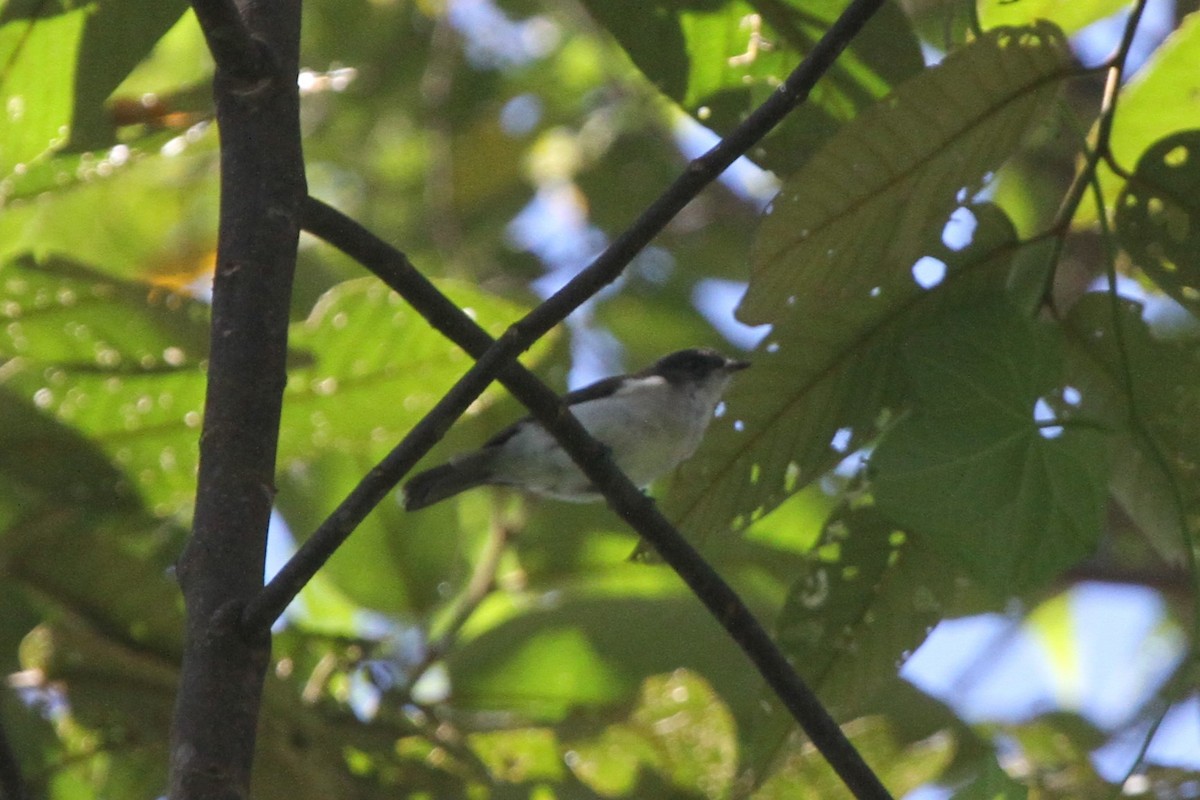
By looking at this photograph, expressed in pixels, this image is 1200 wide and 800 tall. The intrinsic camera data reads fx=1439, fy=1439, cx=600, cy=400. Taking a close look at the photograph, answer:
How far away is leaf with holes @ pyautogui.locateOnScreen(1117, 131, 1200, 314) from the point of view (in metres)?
2.06

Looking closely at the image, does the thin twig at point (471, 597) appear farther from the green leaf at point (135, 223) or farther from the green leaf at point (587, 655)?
the green leaf at point (135, 223)

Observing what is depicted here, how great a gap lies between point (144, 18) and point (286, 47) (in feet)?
1.69

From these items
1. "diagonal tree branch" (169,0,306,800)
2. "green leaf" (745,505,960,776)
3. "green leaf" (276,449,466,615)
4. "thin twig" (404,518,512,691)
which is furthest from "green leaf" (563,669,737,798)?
"diagonal tree branch" (169,0,306,800)

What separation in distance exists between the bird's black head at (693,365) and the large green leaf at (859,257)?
8.50 ft

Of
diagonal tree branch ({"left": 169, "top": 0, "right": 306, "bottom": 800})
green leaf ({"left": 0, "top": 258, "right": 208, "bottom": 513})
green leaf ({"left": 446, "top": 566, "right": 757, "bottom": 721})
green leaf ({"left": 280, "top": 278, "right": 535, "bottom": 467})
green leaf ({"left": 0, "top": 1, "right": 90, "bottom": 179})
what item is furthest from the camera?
green leaf ({"left": 446, "top": 566, "right": 757, "bottom": 721})

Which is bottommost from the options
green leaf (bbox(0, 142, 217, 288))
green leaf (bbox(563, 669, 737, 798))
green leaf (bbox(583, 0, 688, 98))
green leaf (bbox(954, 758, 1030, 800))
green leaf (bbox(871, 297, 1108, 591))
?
green leaf (bbox(954, 758, 1030, 800))

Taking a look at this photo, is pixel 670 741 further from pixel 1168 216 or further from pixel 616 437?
pixel 1168 216

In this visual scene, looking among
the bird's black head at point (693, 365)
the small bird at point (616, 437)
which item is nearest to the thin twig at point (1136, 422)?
the small bird at point (616, 437)

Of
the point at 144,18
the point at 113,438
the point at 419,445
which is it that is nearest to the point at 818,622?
the point at 419,445

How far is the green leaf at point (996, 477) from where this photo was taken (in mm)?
1857

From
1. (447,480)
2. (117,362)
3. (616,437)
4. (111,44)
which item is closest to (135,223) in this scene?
(447,480)

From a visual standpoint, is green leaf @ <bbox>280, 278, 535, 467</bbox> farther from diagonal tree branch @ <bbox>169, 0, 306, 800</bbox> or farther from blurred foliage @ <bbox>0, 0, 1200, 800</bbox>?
diagonal tree branch @ <bbox>169, 0, 306, 800</bbox>

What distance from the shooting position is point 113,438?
9.75ft

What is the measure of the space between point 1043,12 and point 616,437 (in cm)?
237
